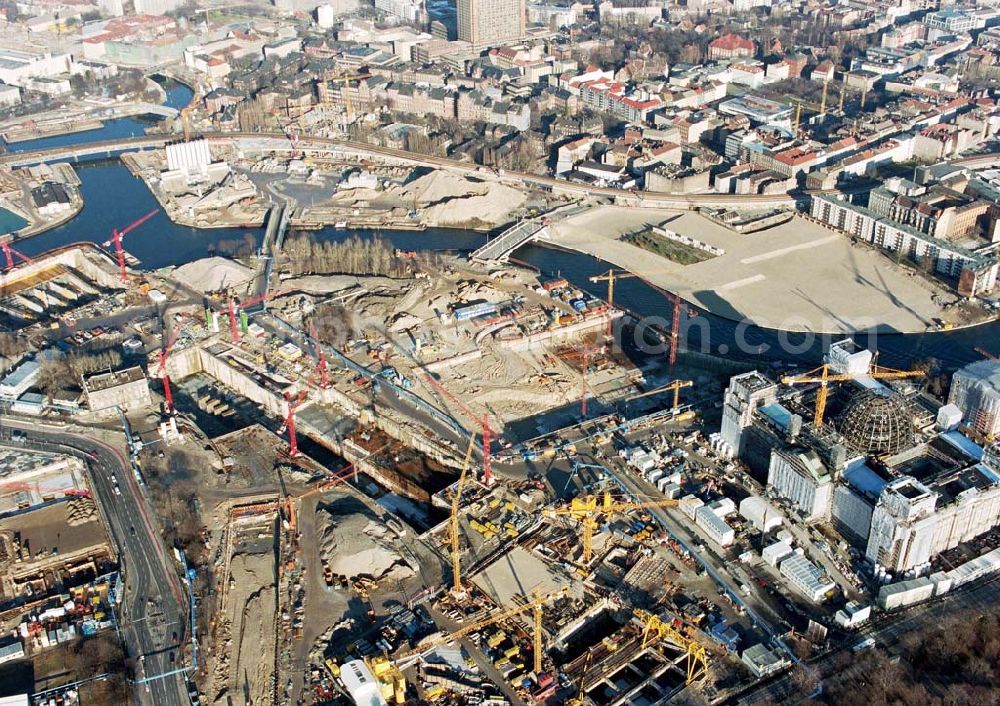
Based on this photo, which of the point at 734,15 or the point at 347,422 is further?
the point at 734,15

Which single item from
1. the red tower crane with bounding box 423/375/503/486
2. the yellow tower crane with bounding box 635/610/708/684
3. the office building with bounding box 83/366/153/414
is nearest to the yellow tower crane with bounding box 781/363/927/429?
the yellow tower crane with bounding box 635/610/708/684

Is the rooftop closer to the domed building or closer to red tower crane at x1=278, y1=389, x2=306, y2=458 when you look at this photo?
red tower crane at x1=278, y1=389, x2=306, y2=458

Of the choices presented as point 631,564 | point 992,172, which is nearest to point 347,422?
point 631,564

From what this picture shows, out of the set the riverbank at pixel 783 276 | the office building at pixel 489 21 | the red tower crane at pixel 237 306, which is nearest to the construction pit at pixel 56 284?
the red tower crane at pixel 237 306

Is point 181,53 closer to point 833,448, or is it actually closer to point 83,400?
point 83,400

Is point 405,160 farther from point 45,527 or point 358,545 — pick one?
point 358,545

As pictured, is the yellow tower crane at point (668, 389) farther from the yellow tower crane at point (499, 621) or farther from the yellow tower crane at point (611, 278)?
the yellow tower crane at point (499, 621)

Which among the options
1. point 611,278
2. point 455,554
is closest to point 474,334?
point 611,278
